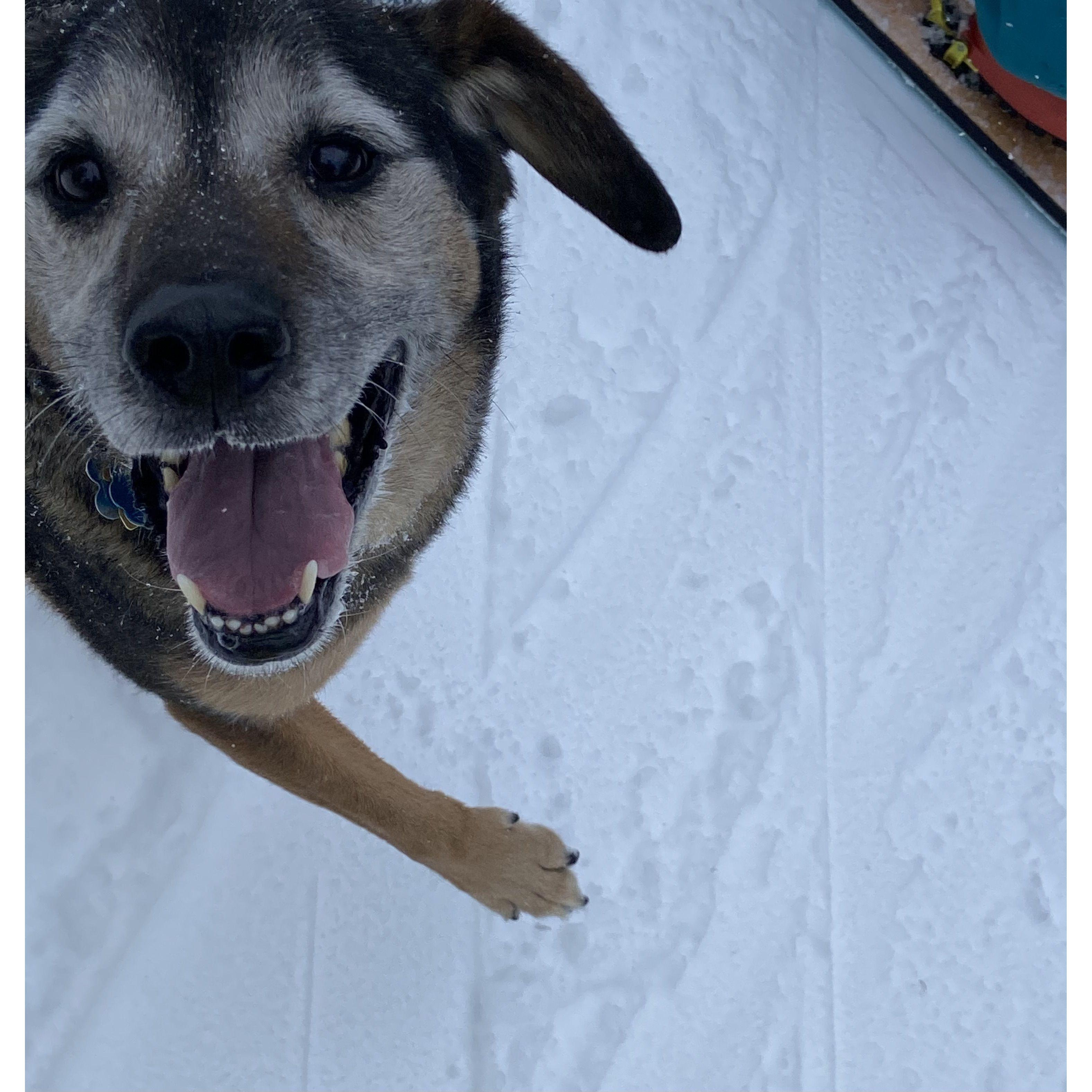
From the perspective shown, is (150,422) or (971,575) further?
(971,575)

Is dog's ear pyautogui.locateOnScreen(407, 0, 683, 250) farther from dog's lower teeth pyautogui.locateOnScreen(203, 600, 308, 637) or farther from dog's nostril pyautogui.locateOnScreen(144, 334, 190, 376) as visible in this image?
dog's lower teeth pyautogui.locateOnScreen(203, 600, 308, 637)

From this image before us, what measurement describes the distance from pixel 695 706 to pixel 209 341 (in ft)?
5.34

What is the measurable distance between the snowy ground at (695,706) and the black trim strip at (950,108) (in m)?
0.05

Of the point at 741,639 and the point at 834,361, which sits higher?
the point at 834,361

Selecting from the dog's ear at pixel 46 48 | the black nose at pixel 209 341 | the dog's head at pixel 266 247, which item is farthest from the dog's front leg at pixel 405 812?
the dog's ear at pixel 46 48

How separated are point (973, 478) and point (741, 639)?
898 mm

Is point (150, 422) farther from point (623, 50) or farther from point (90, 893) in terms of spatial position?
point (623, 50)

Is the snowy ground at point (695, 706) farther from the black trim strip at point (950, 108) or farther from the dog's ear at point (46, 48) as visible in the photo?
the dog's ear at point (46, 48)

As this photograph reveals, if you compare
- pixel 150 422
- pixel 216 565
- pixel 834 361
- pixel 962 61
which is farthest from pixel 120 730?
pixel 962 61

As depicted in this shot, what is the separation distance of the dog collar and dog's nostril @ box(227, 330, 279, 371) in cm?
47

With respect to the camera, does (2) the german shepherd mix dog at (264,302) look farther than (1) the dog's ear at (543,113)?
No

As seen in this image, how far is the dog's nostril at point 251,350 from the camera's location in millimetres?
1341

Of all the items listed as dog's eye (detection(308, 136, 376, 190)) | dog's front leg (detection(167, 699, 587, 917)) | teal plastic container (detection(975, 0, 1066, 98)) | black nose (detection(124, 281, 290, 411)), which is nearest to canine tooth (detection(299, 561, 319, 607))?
black nose (detection(124, 281, 290, 411))

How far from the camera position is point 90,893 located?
2.26 meters
